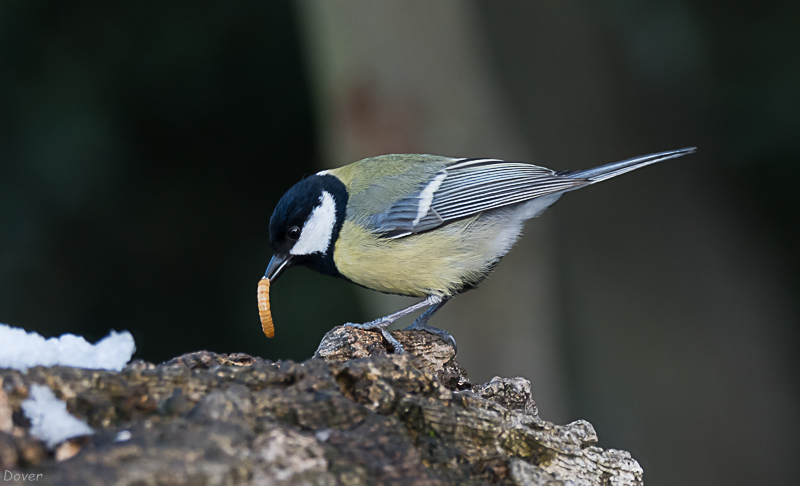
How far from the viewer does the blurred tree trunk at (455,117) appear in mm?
3746

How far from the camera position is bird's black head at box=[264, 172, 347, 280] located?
2.74 meters

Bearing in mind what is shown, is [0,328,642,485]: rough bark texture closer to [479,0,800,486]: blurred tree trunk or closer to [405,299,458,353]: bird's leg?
[405,299,458,353]: bird's leg

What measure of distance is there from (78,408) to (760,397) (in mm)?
3525

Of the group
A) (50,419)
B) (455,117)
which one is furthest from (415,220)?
(50,419)

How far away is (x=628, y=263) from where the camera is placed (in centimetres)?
377

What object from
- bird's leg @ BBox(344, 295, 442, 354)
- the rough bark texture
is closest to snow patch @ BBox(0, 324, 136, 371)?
the rough bark texture

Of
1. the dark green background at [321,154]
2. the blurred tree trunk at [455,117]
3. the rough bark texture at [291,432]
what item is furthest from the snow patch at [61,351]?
the dark green background at [321,154]

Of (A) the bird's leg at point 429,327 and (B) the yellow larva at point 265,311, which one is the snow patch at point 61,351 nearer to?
(B) the yellow larva at point 265,311

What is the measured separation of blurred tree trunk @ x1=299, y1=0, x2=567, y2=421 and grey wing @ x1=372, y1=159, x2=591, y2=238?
87 centimetres

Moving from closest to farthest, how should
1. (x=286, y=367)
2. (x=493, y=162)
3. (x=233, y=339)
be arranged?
(x=286, y=367), (x=493, y=162), (x=233, y=339)

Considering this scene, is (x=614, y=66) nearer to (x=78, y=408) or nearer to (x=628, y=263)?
(x=628, y=263)

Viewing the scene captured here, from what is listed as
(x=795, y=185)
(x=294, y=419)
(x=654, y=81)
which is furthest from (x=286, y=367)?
(x=795, y=185)

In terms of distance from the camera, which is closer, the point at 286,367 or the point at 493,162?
the point at 286,367

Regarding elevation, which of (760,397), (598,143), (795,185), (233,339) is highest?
(598,143)
